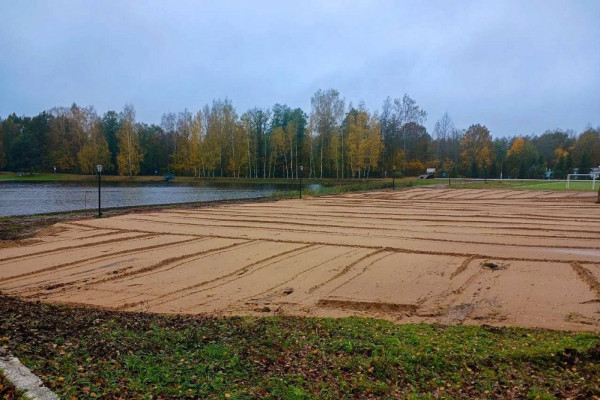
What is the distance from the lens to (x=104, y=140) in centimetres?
8100

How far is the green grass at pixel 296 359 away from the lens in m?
3.84

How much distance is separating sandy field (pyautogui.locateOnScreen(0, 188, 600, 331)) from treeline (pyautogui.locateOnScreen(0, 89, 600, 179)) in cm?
5145

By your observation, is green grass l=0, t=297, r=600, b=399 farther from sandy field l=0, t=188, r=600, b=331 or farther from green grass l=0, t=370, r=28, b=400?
sandy field l=0, t=188, r=600, b=331

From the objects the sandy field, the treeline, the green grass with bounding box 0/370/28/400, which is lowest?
the sandy field

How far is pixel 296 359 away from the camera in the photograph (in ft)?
15.1

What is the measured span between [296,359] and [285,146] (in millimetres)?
71126

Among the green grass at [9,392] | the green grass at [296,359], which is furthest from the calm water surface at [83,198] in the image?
the green grass at [9,392]

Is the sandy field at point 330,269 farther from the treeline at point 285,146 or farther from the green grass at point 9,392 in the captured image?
the treeline at point 285,146

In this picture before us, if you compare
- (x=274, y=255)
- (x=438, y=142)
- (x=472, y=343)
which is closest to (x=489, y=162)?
(x=438, y=142)

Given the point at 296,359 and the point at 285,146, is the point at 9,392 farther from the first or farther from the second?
the point at 285,146

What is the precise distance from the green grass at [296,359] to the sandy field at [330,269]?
4.42 ft

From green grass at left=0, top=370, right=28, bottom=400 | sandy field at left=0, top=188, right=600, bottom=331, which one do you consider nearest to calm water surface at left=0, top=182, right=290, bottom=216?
sandy field at left=0, top=188, right=600, bottom=331

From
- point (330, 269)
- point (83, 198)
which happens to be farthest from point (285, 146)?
point (330, 269)

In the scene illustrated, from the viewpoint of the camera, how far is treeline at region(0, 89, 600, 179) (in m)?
70.1
